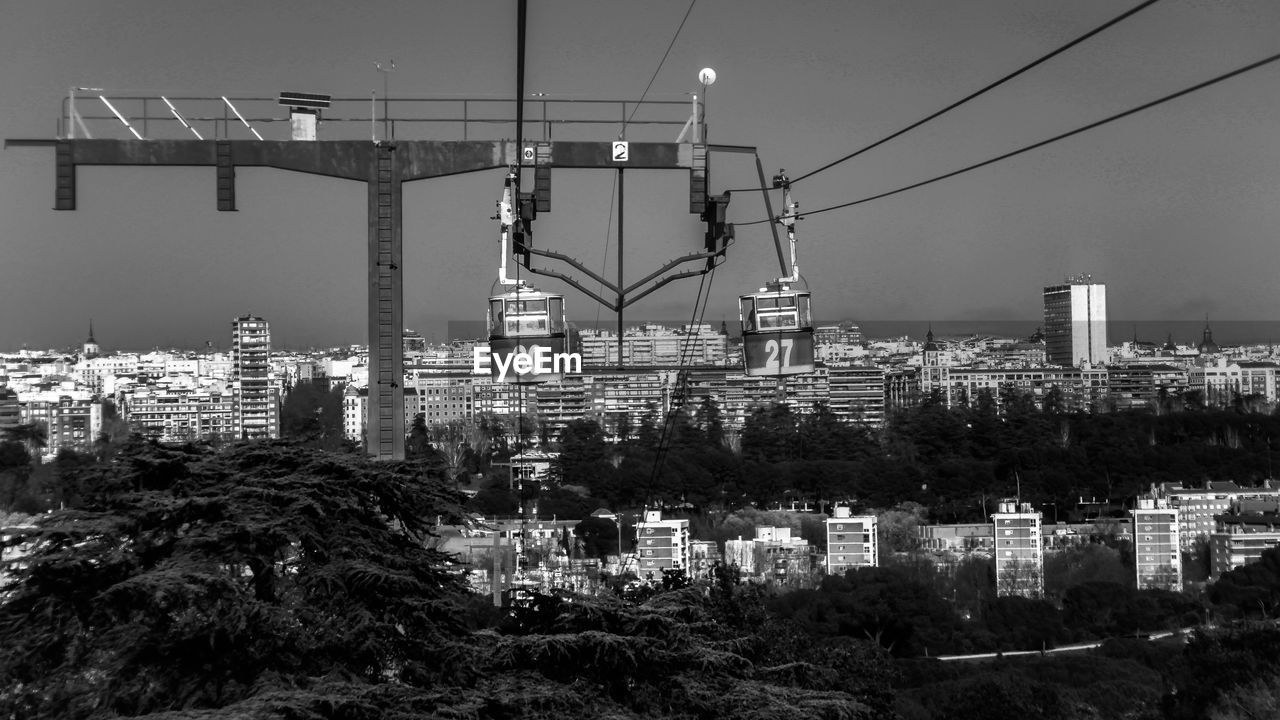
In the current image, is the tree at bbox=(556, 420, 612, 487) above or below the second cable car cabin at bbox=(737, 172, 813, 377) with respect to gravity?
below

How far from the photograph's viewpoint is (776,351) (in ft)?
33.8

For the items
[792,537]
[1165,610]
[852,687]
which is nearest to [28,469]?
[792,537]

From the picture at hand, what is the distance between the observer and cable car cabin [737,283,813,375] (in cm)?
1028

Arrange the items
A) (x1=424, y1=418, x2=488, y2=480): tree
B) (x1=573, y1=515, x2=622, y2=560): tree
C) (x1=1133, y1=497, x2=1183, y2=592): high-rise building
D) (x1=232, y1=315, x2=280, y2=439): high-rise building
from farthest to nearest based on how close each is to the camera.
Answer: (x1=232, y1=315, x2=280, y2=439): high-rise building
(x1=424, y1=418, x2=488, y2=480): tree
(x1=1133, y1=497, x2=1183, y2=592): high-rise building
(x1=573, y1=515, x2=622, y2=560): tree

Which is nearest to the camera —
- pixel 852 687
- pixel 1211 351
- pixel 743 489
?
pixel 852 687

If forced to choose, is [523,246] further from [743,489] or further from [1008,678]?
[743,489]

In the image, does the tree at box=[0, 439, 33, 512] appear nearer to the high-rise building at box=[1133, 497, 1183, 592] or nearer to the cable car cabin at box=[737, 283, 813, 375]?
the cable car cabin at box=[737, 283, 813, 375]

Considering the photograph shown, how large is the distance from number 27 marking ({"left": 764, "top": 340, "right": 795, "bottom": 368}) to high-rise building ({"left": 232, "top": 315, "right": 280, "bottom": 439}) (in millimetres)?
62566

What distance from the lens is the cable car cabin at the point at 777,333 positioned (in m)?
10.3

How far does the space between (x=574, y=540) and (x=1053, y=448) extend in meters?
27.2

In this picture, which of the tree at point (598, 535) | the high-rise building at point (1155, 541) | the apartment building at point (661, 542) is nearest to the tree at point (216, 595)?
the apartment building at point (661, 542)

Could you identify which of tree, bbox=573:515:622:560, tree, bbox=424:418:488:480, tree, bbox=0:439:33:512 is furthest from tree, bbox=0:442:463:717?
tree, bbox=424:418:488:480

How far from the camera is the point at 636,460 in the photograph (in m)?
60.9

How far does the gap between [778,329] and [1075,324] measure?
10502 cm
